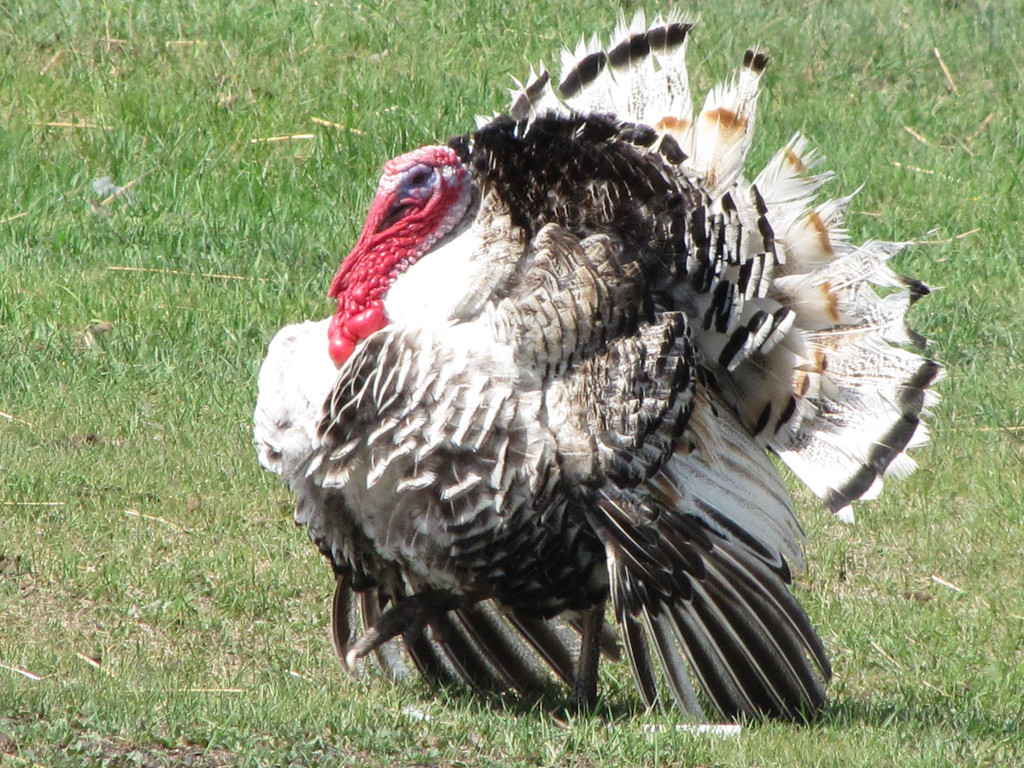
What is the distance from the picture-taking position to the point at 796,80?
35.2 ft

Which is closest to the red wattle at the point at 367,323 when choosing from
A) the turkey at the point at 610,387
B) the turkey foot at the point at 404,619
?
the turkey at the point at 610,387

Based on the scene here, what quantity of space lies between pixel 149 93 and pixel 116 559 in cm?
494

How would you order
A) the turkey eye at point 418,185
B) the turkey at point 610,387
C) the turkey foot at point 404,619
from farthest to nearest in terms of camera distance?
the turkey foot at point 404,619, the turkey eye at point 418,185, the turkey at point 610,387

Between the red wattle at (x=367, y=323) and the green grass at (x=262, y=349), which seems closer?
the green grass at (x=262, y=349)

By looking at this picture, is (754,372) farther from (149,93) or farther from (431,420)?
(149,93)

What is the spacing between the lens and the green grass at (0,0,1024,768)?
14.1 feet

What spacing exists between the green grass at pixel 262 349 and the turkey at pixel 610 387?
0.35m

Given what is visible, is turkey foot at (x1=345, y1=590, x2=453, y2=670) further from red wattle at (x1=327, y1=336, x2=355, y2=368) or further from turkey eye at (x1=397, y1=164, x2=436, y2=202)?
turkey eye at (x1=397, y1=164, x2=436, y2=202)

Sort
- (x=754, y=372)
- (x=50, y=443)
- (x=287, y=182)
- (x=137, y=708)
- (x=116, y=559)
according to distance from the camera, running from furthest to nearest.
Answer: (x=287, y=182)
(x=50, y=443)
(x=116, y=559)
(x=754, y=372)
(x=137, y=708)

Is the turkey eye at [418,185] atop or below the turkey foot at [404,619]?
atop

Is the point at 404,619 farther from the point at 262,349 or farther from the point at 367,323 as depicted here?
the point at 262,349

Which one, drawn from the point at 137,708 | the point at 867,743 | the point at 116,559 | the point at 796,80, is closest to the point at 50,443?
Answer: the point at 116,559

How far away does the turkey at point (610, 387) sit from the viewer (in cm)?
423

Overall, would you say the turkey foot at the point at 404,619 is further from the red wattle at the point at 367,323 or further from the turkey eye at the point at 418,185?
the turkey eye at the point at 418,185
